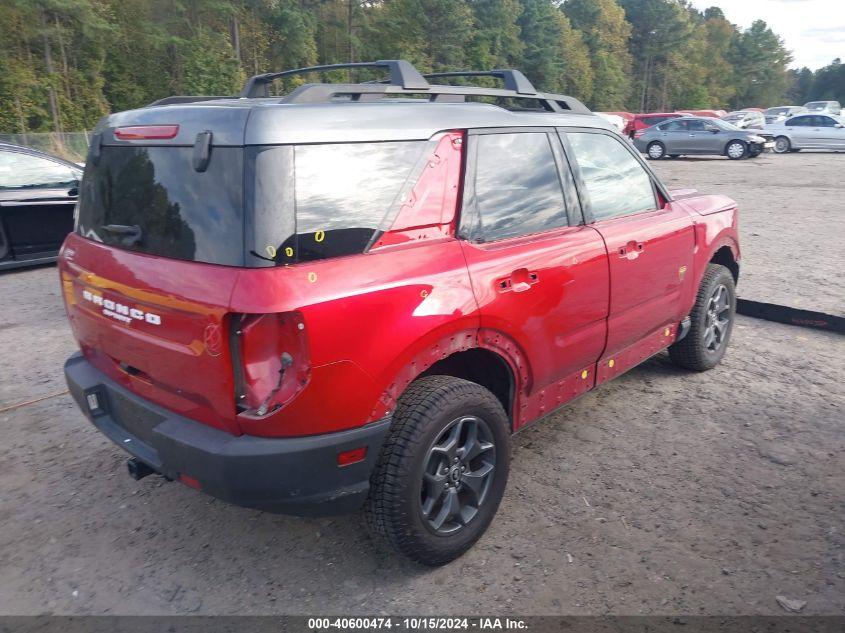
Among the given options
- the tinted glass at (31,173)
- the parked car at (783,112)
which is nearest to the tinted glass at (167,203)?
the tinted glass at (31,173)

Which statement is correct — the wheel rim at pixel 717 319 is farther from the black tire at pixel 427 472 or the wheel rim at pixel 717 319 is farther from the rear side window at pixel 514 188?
the black tire at pixel 427 472

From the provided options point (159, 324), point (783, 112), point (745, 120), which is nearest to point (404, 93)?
point (159, 324)

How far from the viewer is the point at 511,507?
3.30 metres

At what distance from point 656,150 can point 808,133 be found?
257 inches

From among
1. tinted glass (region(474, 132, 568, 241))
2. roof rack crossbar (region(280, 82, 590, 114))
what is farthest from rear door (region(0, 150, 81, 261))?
tinted glass (region(474, 132, 568, 241))

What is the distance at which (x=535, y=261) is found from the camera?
308cm

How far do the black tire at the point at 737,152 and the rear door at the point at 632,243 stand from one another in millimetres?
22830

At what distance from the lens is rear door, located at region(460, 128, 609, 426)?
2918 millimetres

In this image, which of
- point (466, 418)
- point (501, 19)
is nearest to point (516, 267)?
Result: point (466, 418)

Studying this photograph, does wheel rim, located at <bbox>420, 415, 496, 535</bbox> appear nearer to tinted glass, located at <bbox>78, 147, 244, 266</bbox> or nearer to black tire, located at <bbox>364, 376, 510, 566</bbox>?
black tire, located at <bbox>364, 376, 510, 566</bbox>

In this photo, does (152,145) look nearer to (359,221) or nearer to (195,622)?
(359,221)

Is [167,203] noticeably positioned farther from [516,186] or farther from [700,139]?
[700,139]

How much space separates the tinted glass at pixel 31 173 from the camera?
7535mm

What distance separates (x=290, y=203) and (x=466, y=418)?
1.14m
